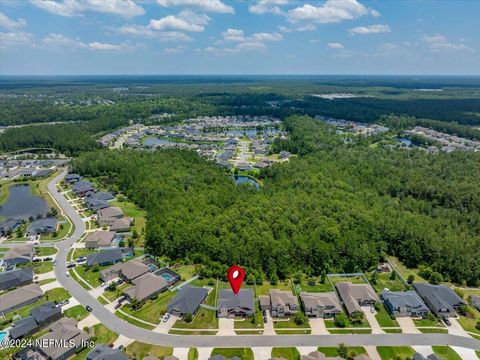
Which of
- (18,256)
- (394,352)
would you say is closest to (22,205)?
(18,256)

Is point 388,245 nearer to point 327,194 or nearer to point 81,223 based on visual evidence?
point 327,194

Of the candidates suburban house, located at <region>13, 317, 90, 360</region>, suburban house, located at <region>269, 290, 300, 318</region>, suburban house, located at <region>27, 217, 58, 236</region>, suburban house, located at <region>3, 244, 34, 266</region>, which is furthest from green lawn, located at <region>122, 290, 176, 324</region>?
suburban house, located at <region>27, 217, 58, 236</region>

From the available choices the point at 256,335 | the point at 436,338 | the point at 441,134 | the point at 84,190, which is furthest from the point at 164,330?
the point at 441,134

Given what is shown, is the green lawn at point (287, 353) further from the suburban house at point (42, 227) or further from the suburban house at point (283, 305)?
the suburban house at point (42, 227)

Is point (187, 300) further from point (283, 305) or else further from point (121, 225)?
point (121, 225)

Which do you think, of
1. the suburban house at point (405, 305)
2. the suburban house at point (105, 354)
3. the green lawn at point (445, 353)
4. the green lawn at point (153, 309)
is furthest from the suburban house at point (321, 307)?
the suburban house at point (105, 354)

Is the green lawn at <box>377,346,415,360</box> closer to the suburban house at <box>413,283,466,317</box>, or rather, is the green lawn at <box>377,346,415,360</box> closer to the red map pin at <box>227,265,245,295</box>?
the suburban house at <box>413,283,466,317</box>
